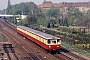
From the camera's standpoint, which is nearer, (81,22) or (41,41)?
(41,41)

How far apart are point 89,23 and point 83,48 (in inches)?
2049

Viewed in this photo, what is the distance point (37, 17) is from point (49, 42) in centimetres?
8428

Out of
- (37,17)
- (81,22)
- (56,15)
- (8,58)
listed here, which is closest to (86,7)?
(56,15)

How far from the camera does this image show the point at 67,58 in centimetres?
3650

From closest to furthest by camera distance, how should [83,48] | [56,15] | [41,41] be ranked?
[41,41]
[83,48]
[56,15]

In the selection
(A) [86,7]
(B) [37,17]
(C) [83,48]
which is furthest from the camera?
(A) [86,7]

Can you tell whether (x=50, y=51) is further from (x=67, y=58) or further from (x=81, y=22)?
(x=81, y=22)

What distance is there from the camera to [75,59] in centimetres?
3469

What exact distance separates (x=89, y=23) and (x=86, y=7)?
96578 millimetres

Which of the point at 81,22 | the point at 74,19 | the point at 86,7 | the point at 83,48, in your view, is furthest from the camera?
the point at 86,7

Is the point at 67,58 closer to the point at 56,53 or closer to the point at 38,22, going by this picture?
the point at 56,53

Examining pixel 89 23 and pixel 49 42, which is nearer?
pixel 49 42

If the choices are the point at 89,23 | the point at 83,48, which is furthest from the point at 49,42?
the point at 89,23

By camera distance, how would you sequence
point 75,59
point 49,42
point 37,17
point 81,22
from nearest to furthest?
point 75,59, point 49,42, point 81,22, point 37,17
